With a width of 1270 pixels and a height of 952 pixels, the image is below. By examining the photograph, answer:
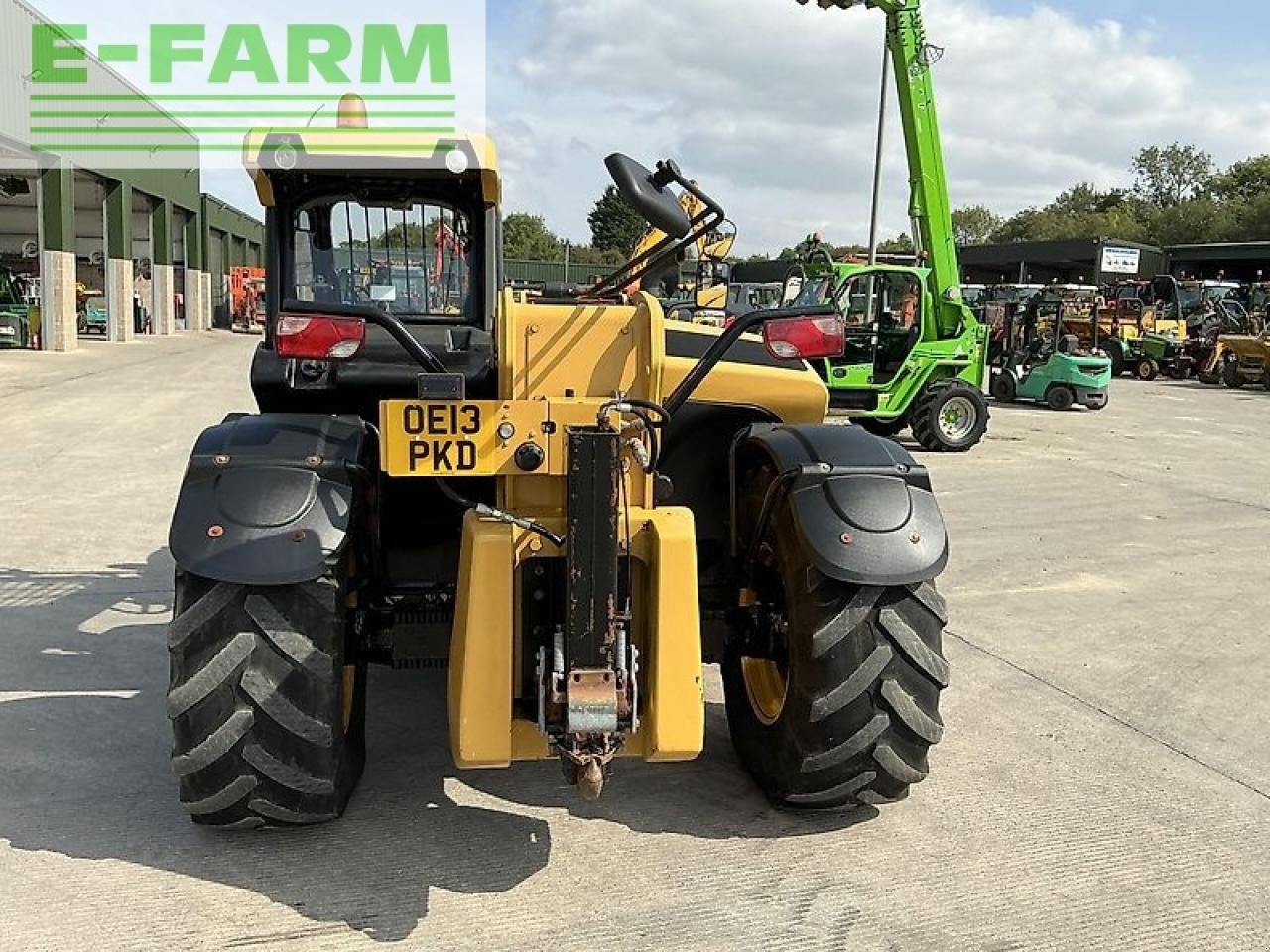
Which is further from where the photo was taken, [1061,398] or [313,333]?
[1061,398]

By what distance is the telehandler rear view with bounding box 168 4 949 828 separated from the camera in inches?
120

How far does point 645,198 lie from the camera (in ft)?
10.3

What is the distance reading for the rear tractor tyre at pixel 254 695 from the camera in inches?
124

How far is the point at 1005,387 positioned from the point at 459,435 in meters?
19.2

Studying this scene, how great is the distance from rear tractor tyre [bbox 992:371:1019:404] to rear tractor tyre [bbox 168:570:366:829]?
1901 cm

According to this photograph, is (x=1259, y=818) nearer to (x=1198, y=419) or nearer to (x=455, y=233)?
(x=455, y=233)

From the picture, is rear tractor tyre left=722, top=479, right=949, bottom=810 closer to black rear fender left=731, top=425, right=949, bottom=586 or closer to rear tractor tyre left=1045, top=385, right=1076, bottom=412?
black rear fender left=731, top=425, right=949, bottom=586

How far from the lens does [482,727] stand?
3105 mm

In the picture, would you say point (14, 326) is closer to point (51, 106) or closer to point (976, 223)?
point (51, 106)

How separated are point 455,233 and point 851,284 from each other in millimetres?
10487

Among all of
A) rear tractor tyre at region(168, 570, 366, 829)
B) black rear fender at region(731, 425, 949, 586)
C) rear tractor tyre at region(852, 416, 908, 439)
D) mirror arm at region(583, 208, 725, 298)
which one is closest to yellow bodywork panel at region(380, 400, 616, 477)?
rear tractor tyre at region(168, 570, 366, 829)

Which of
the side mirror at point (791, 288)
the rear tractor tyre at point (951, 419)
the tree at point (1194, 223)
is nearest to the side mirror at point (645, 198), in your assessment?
the rear tractor tyre at point (951, 419)

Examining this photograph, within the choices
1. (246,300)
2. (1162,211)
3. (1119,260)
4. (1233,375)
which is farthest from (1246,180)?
(246,300)

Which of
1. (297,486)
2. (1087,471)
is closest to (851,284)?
(1087,471)
